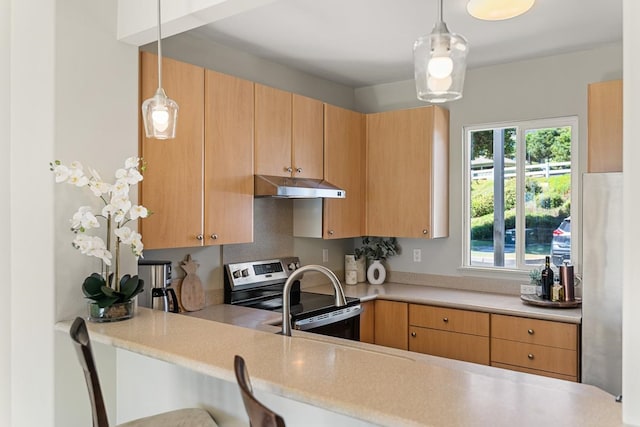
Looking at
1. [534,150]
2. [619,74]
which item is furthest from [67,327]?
[619,74]

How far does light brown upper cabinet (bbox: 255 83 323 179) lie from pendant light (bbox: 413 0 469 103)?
1.96 metres

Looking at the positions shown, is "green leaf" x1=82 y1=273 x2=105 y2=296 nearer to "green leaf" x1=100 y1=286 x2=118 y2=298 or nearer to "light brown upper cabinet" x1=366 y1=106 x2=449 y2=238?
"green leaf" x1=100 y1=286 x2=118 y2=298

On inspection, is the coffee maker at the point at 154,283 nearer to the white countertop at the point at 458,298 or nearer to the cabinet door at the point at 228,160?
the cabinet door at the point at 228,160

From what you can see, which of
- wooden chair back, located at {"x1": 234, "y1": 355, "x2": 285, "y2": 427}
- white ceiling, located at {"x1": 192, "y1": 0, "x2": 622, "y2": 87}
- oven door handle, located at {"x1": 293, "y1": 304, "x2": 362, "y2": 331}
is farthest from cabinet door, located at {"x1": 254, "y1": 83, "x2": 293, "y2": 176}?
wooden chair back, located at {"x1": 234, "y1": 355, "x2": 285, "y2": 427}

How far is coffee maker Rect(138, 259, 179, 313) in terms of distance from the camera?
265 centimetres

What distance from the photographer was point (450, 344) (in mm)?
3396

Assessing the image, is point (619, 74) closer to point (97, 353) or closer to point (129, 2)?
point (129, 2)

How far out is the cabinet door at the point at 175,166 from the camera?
2.49 meters

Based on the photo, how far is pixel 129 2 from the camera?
2227 millimetres

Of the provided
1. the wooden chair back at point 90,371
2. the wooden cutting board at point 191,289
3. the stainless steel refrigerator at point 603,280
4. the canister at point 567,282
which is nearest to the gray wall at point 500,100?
the canister at point 567,282

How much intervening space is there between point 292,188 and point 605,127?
183cm

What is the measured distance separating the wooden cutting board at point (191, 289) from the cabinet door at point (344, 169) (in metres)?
1.07

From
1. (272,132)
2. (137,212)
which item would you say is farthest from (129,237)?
(272,132)

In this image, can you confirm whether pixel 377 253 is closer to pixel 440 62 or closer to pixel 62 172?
pixel 62 172
